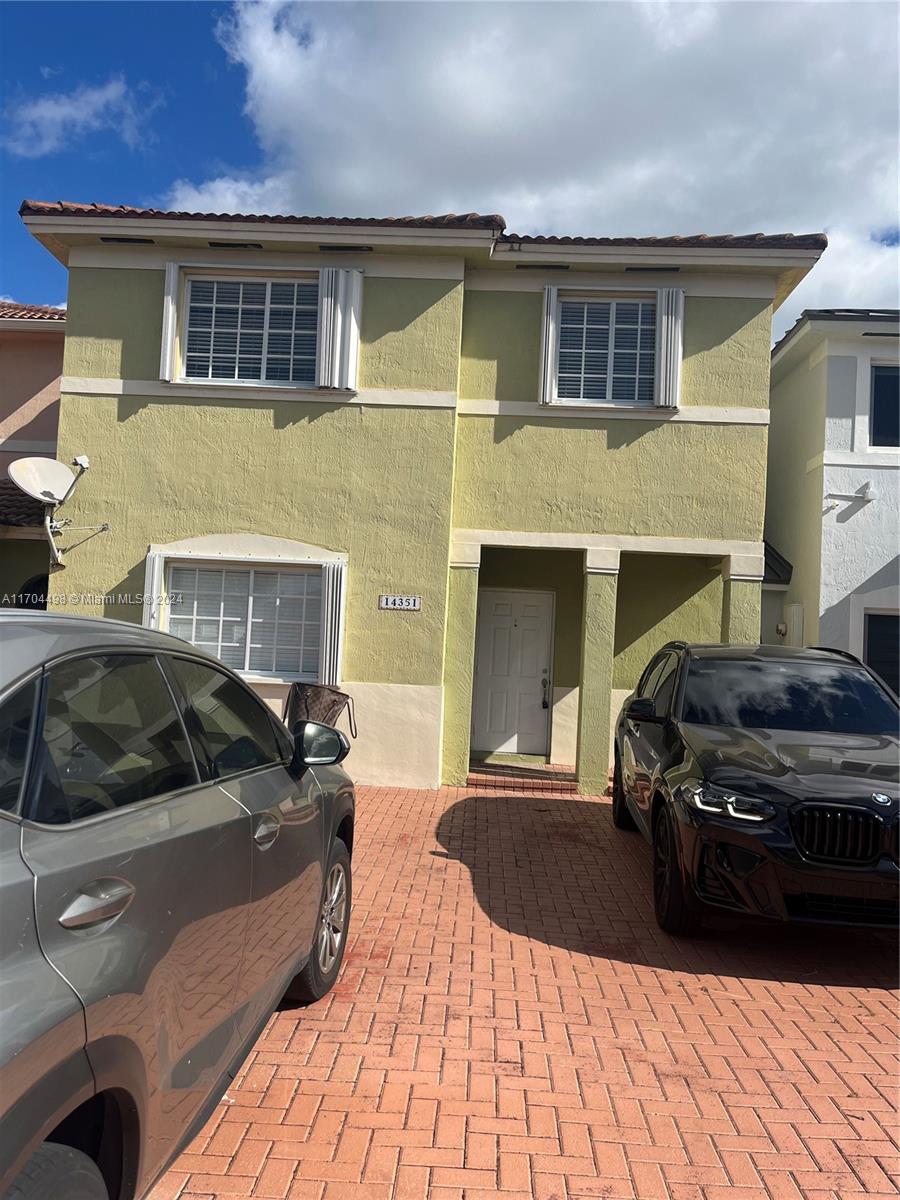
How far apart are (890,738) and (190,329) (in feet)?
27.9

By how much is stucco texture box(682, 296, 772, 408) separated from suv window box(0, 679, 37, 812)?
29.8 feet

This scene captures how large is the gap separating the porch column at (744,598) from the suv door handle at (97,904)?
8.63 metres

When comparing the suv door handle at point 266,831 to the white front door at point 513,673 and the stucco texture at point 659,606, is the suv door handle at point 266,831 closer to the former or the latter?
the white front door at point 513,673

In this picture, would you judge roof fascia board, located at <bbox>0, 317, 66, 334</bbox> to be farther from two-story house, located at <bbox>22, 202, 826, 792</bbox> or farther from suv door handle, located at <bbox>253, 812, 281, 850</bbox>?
suv door handle, located at <bbox>253, 812, 281, 850</bbox>

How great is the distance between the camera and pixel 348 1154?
293cm

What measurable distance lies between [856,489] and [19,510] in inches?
424

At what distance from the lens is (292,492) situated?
9.64m

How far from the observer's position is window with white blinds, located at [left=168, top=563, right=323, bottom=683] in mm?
9688

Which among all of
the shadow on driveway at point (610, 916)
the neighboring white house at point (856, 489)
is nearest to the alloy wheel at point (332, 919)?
the shadow on driveway at point (610, 916)

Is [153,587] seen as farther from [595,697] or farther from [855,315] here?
[855,315]

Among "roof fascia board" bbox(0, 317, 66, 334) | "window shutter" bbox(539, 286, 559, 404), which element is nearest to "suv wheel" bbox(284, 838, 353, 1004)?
"window shutter" bbox(539, 286, 559, 404)

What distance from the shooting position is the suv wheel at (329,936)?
12.5 ft

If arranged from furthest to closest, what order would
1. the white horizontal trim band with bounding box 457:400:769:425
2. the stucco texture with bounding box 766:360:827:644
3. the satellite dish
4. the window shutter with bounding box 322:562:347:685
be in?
the stucco texture with bounding box 766:360:827:644, the white horizontal trim band with bounding box 457:400:769:425, the window shutter with bounding box 322:562:347:685, the satellite dish

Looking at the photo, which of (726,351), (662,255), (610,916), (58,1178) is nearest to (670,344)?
(726,351)
